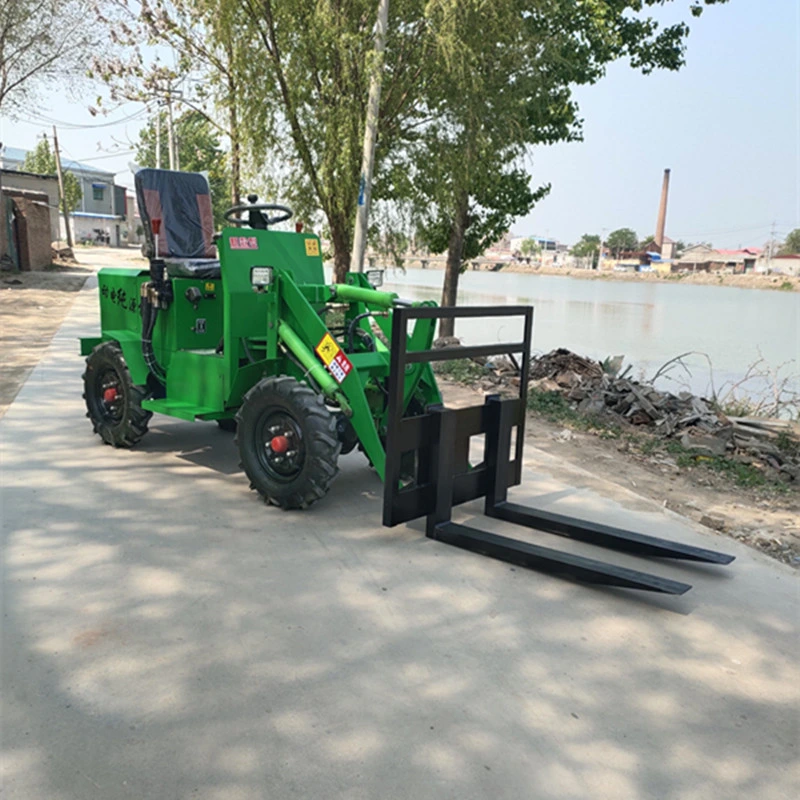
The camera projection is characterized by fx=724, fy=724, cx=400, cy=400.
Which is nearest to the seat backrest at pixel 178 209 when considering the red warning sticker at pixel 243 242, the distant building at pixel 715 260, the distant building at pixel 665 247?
the red warning sticker at pixel 243 242

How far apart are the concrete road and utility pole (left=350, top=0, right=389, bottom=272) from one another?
6.19 meters

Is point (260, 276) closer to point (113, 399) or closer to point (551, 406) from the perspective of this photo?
point (113, 399)

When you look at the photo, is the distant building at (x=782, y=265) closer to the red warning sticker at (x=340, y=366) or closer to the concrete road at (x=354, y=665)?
the red warning sticker at (x=340, y=366)

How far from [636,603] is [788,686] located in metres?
0.79

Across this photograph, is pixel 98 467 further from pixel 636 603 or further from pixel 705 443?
pixel 705 443

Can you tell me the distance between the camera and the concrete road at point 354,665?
2396mm

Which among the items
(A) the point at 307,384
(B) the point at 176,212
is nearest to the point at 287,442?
(A) the point at 307,384

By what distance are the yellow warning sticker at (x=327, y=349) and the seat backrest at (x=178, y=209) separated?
219 centimetres

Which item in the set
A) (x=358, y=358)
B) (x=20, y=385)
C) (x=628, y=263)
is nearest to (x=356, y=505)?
(x=358, y=358)

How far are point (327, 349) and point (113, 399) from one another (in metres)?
2.28

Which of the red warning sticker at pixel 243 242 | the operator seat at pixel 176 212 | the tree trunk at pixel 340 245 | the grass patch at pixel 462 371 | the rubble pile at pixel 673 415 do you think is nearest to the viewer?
the red warning sticker at pixel 243 242

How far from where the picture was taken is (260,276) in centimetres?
454

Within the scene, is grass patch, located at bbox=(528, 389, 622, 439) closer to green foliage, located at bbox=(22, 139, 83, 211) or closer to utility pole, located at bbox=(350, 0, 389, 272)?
utility pole, located at bbox=(350, 0, 389, 272)

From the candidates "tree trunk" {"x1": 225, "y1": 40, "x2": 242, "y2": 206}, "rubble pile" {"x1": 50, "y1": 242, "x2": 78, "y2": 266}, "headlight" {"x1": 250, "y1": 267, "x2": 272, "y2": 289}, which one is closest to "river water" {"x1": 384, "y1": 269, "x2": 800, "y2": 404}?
"tree trunk" {"x1": 225, "y1": 40, "x2": 242, "y2": 206}
